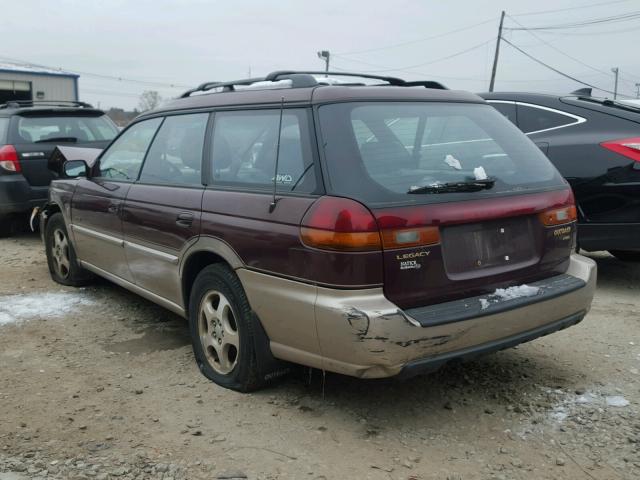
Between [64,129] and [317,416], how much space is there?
6624mm

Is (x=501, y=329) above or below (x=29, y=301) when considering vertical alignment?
above

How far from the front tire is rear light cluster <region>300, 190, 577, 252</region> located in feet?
2.24

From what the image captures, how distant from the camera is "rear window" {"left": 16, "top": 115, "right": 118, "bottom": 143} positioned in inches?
322

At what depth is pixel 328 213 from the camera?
2918 mm

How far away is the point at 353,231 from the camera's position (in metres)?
2.85

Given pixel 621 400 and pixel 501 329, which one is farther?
pixel 621 400

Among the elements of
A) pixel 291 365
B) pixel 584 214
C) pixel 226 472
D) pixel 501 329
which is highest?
pixel 584 214

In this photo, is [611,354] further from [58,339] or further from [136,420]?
[58,339]

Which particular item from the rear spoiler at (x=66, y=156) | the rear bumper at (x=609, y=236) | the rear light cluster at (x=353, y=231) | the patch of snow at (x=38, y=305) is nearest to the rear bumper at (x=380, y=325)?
the rear light cluster at (x=353, y=231)

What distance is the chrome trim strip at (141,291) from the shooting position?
13.7 ft

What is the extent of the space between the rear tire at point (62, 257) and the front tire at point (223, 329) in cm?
230

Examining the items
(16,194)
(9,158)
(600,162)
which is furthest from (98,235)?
(600,162)

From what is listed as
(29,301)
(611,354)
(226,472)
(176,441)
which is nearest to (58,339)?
(29,301)

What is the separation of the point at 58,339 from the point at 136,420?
5.21 feet
